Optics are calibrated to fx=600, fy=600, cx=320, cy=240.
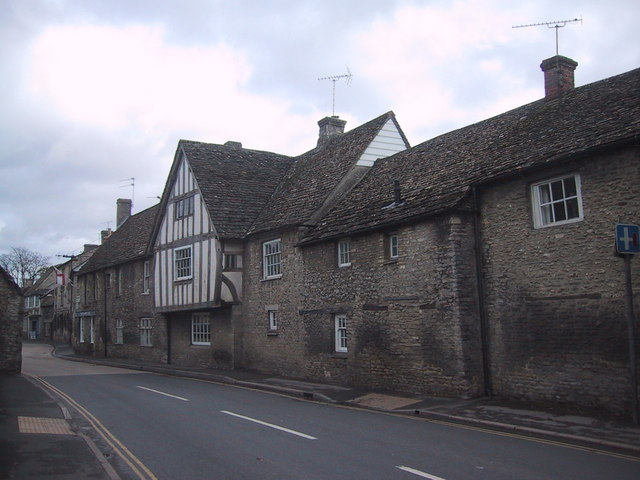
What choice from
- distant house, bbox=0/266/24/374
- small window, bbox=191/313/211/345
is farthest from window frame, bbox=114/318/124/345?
distant house, bbox=0/266/24/374

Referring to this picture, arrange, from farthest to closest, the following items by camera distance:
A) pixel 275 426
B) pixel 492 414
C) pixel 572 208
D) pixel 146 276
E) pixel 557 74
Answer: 1. pixel 146 276
2. pixel 557 74
3. pixel 572 208
4. pixel 492 414
5. pixel 275 426

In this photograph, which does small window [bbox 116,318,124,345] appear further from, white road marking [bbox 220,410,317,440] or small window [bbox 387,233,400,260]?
white road marking [bbox 220,410,317,440]

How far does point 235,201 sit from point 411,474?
18.9 m

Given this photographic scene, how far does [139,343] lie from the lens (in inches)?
1284

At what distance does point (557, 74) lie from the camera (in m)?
18.0

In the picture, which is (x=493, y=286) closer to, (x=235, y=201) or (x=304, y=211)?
(x=304, y=211)

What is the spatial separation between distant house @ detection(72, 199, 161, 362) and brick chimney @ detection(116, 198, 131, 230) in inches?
28.4

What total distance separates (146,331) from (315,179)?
14133 mm

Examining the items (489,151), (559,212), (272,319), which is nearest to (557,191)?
(559,212)

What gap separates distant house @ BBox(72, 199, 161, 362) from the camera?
32.1 m

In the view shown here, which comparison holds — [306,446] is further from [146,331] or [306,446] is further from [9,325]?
[146,331]

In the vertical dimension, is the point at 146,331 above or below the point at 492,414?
above

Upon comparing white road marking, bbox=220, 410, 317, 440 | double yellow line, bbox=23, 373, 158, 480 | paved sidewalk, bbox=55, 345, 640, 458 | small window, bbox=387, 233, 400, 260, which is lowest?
paved sidewalk, bbox=55, 345, 640, 458

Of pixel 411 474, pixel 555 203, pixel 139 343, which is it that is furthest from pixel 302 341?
pixel 139 343
